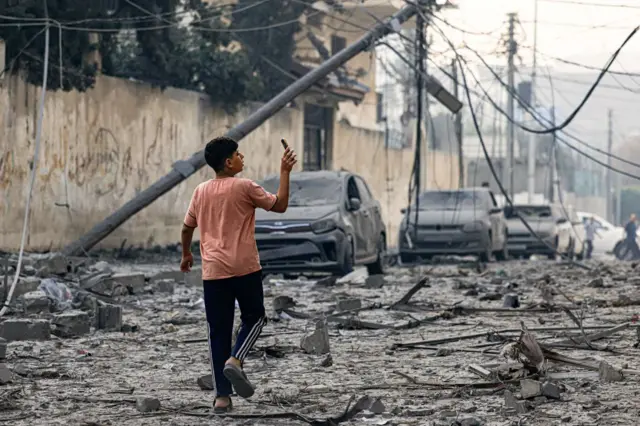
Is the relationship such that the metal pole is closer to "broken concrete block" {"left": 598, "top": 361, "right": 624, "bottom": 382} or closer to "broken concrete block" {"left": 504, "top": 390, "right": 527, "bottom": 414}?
"broken concrete block" {"left": 598, "top": 361, "right": 624, "bottom": 382}

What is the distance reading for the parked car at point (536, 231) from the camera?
3200 centimetres

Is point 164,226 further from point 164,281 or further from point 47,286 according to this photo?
point 47,286

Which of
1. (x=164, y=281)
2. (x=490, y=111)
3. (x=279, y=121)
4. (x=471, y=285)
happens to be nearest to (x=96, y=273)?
(x=164, y=281)

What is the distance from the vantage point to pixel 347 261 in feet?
62.3

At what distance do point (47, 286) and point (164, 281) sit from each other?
225 cm

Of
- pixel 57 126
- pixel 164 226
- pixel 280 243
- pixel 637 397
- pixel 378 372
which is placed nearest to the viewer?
pixel 637 397

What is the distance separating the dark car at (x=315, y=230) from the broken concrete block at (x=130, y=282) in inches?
110

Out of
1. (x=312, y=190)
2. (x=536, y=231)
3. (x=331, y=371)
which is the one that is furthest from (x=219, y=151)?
(x=536, y=231)

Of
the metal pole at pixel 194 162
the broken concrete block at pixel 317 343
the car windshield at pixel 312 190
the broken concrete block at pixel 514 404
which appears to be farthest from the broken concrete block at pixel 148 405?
the metal pole at pixel 194 162

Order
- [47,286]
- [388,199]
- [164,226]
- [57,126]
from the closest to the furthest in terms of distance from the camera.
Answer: [47,286], [57,126], [164,226], [388,199]

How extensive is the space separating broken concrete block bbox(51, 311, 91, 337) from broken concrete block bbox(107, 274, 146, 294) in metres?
3.95

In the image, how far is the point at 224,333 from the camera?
Answer: 728 centimetres

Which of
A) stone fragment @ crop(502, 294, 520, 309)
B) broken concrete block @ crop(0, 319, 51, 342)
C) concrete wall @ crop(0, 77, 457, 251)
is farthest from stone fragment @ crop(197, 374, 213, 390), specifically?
concrete wall @ crop(0, 77, 457, 251)

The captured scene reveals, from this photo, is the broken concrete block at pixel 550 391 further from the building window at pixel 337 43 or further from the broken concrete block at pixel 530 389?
the building window at pixel 337 43
